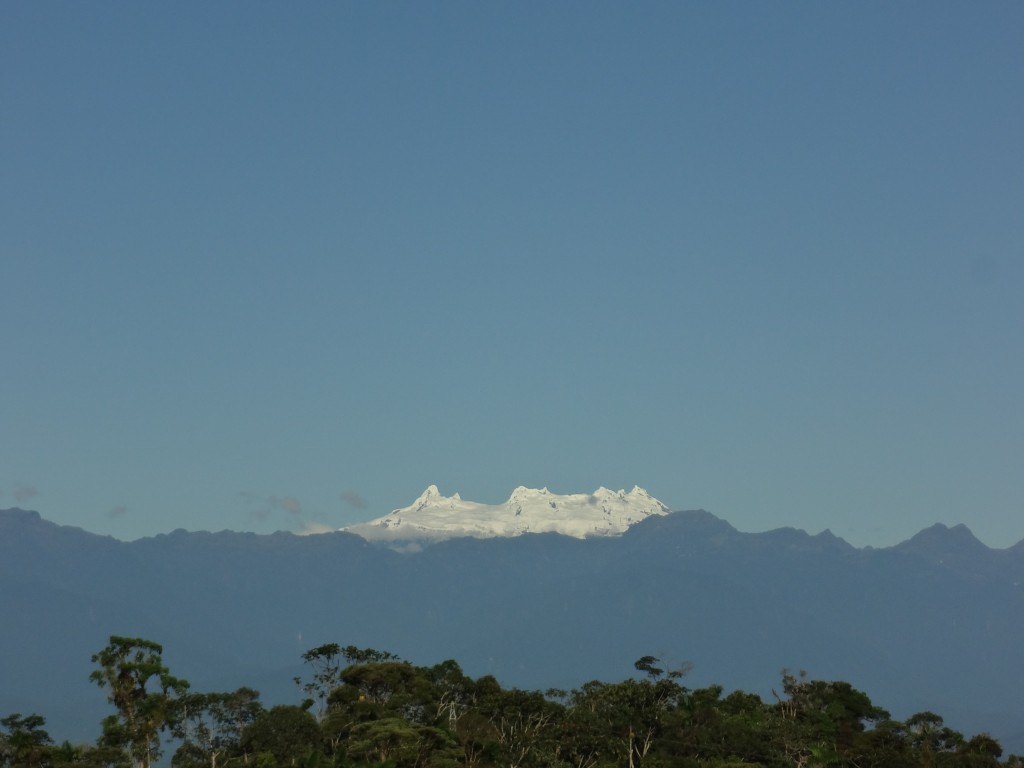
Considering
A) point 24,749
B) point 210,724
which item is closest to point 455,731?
point 210,724

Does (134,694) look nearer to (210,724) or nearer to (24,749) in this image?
(24,749)

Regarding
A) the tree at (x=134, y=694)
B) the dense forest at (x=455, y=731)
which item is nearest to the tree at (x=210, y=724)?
the dense forest at (x=455, y=731)

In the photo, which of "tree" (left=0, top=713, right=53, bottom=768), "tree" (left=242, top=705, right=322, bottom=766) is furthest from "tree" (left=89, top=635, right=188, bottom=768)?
"tree" (left=242, top=705, right=322, bottom=766)

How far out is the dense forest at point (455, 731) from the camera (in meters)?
108

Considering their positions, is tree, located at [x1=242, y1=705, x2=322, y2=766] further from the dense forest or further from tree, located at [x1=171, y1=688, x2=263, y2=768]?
tree, located at [x1=171, y1=688, x2=263, y2=768]

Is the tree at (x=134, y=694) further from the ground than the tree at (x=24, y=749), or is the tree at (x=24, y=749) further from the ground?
the tree at (x=134, y=694)

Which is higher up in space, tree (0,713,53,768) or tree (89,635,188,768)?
tree (89,635,188,768)

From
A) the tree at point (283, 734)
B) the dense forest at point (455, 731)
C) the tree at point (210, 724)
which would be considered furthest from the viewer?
Result: the tree at point (210, 724)

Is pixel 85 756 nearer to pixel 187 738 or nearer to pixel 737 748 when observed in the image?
pixel 187 738

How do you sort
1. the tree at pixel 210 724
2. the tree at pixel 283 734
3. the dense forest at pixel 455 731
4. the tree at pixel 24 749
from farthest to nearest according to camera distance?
the tree at pixel 210 724 → the tree at pixel 283 734 → the dense forest at pixel 455 731 → the tree at pixel 24 749

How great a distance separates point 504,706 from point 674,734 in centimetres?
1665

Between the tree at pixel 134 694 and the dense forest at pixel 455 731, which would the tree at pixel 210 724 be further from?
the tree at pixel 134 694

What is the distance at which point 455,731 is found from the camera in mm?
114500

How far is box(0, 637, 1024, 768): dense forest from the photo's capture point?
10819 cm
